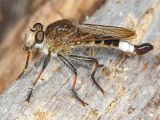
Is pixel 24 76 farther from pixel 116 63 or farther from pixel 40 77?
pixel 116 63

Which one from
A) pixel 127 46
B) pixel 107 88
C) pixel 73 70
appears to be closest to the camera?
pixel 107 88

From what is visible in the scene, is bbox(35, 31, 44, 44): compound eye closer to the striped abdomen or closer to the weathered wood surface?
the weathered wood surface

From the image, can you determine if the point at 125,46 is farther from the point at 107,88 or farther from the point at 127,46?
the point at 107,88

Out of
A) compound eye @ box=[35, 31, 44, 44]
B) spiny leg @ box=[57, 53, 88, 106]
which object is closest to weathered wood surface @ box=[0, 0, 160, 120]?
spiny leg @ box=[57, 53, 88, 106]

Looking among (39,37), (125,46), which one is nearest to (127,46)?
(125,46)

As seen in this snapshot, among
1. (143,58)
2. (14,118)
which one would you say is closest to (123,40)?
(143,58)

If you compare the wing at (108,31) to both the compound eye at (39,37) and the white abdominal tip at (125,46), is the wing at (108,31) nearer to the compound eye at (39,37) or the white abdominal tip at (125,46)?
the white abdominal tip at (125,46)
